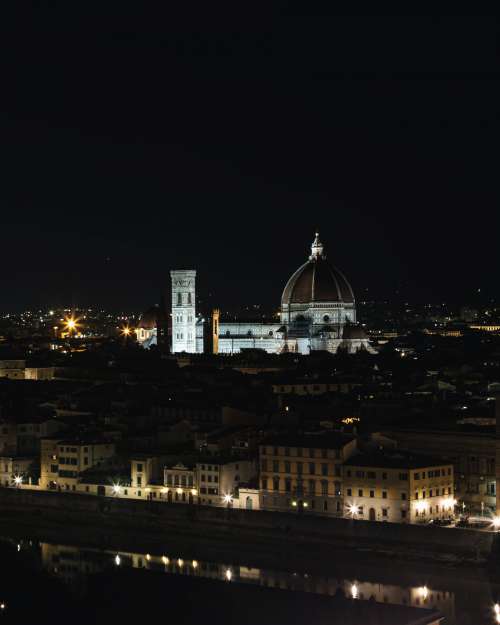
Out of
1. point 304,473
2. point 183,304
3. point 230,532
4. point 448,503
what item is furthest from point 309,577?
point 183,304

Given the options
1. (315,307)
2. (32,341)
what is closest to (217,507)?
(315,307)

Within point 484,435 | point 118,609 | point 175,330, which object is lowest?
point 118,609

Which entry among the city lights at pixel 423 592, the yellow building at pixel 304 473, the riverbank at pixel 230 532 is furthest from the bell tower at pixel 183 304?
the city lights at pixel 423 592

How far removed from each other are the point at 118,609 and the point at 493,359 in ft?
171

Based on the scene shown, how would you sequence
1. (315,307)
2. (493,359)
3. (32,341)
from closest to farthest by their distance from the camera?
(493,359) → (315,307) → (32,341)

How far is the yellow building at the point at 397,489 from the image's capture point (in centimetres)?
4069

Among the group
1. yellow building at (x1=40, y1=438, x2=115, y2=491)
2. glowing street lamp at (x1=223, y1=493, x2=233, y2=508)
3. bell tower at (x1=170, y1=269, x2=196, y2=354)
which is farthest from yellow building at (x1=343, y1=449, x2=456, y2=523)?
bell tower at (x1=170, y1=269, x2=196, y2=354)

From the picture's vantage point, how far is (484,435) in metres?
44.4

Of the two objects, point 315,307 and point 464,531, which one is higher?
point 315,307

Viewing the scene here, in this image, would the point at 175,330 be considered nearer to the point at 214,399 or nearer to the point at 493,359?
the point at 493,359

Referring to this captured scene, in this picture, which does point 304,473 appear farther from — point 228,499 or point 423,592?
point 423,592

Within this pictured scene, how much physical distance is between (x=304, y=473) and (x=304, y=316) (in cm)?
5224

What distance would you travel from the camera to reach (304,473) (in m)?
42.8

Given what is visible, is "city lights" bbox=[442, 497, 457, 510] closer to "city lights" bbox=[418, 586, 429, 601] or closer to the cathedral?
"city lights" bbox=[418, 586, 429, 601]
